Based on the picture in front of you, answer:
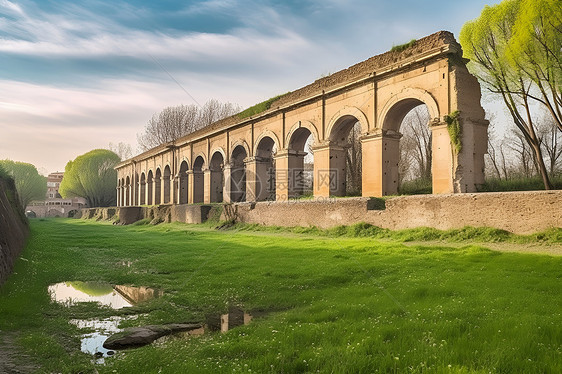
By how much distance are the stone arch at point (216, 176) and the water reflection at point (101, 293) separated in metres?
20.9

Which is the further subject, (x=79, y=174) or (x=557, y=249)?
(x=79, y=174)

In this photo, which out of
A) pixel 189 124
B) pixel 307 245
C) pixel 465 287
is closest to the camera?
pixel 465 287

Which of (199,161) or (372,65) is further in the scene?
(199,161)

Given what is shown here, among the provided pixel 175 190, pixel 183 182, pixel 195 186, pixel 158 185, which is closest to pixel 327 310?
pixel 195 186

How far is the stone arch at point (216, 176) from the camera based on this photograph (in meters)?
28.3

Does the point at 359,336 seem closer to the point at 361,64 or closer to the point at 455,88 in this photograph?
the point at 455,88

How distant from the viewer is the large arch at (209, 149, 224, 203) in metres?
28.3

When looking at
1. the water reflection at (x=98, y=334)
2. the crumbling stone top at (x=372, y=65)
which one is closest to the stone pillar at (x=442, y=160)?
the crumbling stone top at (x=372, y=65)

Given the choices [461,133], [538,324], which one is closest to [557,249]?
[538,324]

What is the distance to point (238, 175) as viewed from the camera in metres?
26.6

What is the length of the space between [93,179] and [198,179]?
31.9 m

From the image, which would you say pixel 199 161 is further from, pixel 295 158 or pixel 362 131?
pixel 362 131

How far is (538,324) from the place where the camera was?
3.75 metres

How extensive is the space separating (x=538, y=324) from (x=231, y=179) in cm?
2312
